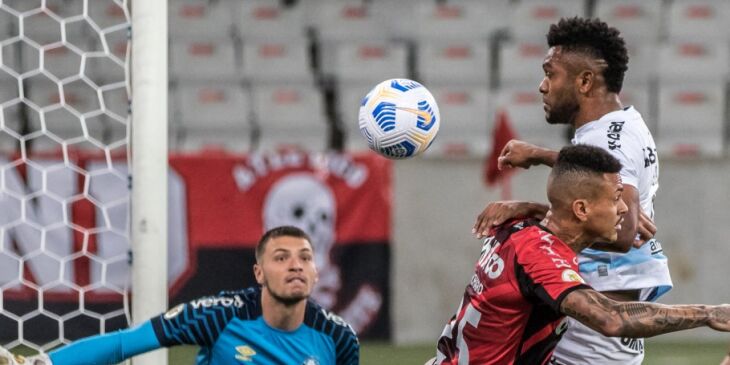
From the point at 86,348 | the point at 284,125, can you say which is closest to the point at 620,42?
the point at 86,348

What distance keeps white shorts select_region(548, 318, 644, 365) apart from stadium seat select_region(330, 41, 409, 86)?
750cm

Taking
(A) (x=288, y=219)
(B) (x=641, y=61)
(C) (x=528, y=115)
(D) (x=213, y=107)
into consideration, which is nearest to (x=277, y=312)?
(A) (x=288, y=219)

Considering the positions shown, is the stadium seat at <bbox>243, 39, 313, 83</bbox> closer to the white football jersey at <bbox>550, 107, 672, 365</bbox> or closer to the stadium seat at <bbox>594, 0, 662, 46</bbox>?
the stadium seat at <bbox>594, 0, 662, 46</bbox>

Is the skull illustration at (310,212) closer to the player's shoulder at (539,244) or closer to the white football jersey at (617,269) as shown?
the white football jersey at (617,269)

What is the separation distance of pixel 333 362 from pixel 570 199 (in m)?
1.37

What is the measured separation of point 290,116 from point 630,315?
8.20m

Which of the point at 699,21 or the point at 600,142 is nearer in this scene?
the point at 600,142

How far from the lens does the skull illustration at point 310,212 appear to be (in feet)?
29.7

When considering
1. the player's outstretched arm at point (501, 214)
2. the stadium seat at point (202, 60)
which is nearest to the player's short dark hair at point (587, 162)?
the player's outstretched arm at point (501, 214)

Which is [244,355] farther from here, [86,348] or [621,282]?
[621,282]

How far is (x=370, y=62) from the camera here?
12.2 meters

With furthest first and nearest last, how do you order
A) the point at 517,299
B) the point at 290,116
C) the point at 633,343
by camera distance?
the point at 290,116
the point at 633,343
the point at 517,299

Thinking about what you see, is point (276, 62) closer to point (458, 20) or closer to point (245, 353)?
point (458, 20)

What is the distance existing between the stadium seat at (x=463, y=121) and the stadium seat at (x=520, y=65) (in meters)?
0.39
